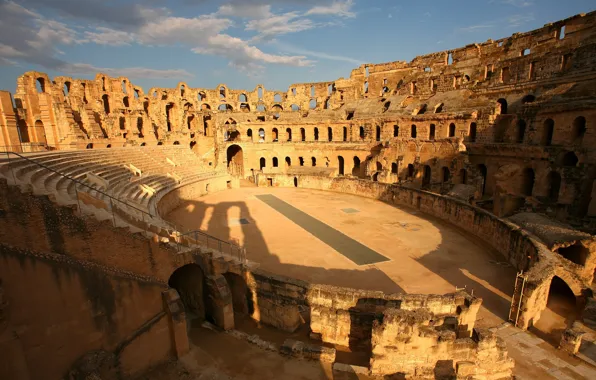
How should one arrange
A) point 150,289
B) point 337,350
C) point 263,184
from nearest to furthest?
point 150,289
point 337,350
point 263,184

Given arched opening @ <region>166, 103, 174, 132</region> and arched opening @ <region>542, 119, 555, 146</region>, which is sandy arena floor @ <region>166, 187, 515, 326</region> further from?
arched opening @ <region>166, 103, 174, 132</region>

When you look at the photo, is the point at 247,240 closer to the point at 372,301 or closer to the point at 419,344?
the point at 372,301

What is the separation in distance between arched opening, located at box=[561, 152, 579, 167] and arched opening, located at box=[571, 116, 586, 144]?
29.2 inches

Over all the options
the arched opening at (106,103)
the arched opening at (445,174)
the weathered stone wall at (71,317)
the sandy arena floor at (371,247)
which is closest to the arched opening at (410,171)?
the arched opening at (445,174)

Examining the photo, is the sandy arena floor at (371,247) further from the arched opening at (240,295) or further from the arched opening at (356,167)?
the arched opening at (356,167)

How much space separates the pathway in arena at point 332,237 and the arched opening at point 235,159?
14.9 meters

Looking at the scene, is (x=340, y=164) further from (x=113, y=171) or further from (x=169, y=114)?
(x=113, y=171)

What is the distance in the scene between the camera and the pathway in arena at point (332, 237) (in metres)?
13.4

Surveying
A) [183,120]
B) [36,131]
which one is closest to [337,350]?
[36,131]

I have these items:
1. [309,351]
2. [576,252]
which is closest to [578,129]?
[576,252]

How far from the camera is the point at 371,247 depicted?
1458 centimetres

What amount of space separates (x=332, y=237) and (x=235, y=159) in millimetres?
23919

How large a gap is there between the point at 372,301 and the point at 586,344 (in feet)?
18.1

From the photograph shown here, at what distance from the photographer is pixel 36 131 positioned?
22.0 metres
